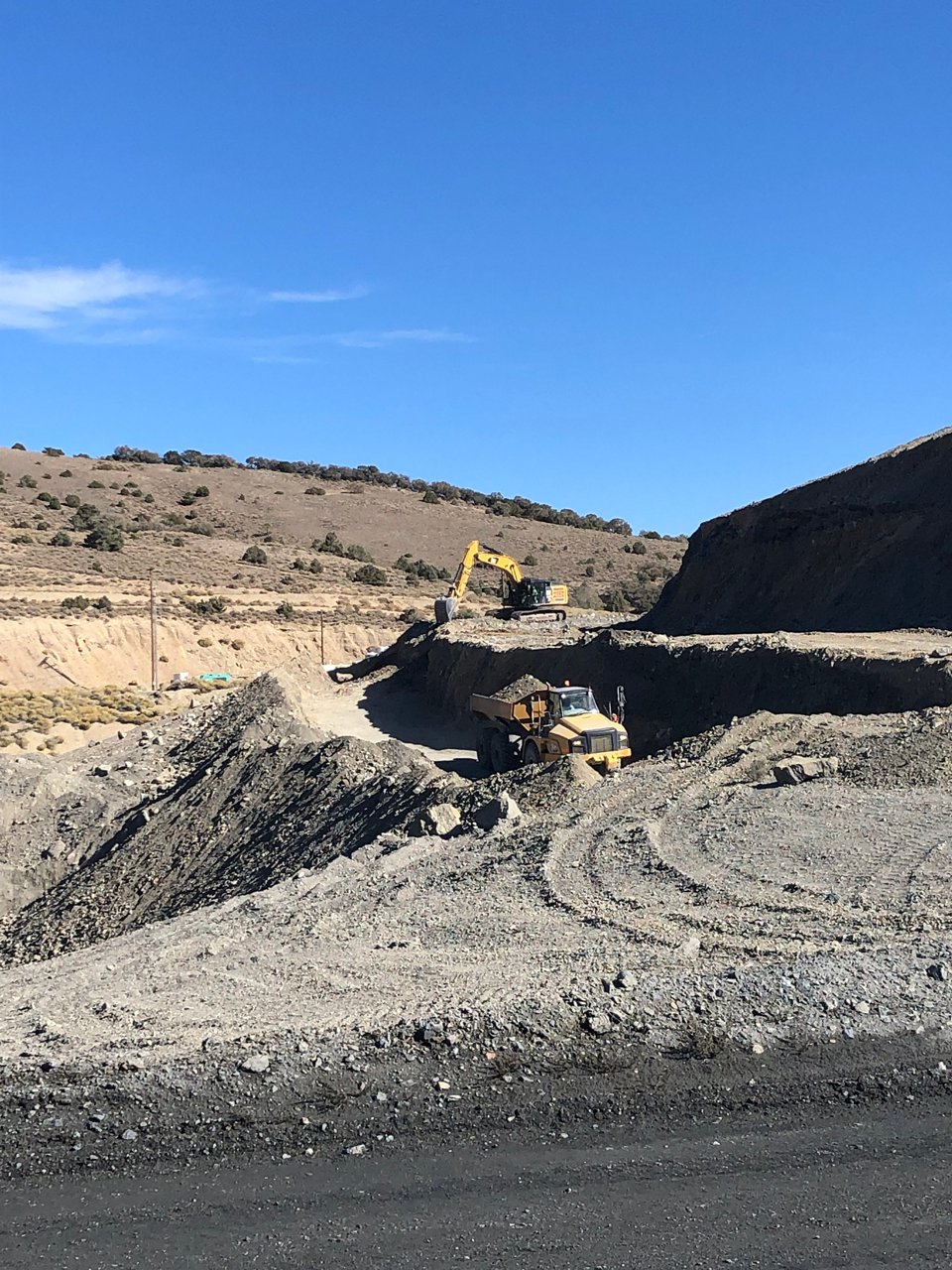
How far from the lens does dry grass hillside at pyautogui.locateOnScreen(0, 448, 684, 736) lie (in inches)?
1816

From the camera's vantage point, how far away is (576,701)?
822 inches

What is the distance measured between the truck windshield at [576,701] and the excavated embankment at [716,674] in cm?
343

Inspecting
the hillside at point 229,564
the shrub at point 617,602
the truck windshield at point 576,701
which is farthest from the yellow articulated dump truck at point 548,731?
the shrub at point 617,602

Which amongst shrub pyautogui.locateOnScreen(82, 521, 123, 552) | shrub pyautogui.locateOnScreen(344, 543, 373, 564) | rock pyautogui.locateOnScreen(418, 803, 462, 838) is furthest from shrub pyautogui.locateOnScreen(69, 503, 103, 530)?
rock pyautogui.locateOnScreen(418, 803, 462, 838)

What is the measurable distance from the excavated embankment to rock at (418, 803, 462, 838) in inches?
345

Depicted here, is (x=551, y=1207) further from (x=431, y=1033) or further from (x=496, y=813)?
(x=496, y=813)

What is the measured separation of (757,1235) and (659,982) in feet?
8.70

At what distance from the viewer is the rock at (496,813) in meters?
14.5

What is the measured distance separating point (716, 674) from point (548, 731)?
5383 millimetres

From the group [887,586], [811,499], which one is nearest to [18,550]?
[811,499]

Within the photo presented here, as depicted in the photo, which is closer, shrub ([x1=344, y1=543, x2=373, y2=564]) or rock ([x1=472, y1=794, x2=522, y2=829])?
rock ([x1=472, y1=794, x2=522, y2=829])

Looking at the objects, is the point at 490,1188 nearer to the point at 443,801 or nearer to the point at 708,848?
the point at 708,848

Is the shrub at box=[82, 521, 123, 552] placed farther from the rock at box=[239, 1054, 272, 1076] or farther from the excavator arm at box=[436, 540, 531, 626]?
the rock at box=[239, 1054, 272, 1076]

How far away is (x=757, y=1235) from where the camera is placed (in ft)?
18.9
